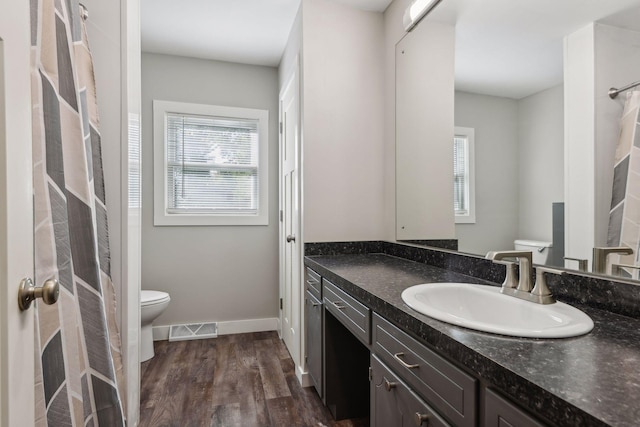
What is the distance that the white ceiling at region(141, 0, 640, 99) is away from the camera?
44.3 inches

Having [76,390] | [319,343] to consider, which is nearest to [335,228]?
[319,343]

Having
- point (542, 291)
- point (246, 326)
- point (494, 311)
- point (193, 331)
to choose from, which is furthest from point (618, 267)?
point (193, 331)

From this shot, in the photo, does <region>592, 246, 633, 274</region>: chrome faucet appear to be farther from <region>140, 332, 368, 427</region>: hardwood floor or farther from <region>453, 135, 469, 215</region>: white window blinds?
<region>140, 332, 368, 427</region>: hardwood floor

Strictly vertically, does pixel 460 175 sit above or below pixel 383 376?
above

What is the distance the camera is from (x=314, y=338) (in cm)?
192

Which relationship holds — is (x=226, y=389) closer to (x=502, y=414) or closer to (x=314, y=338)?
(x=314, y=338)

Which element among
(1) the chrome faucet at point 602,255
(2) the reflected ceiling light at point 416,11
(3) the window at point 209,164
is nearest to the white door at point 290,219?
(3) the window at point 209,164

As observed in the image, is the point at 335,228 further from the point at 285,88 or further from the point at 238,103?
the point at 238,103

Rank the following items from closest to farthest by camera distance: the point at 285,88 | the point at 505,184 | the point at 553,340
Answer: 1. the point at 553,340
2. the point at 505,184
3. the point at 285,88

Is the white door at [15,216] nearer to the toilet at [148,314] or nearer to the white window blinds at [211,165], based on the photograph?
the toilet at [148,314]

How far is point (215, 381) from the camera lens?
85.8 inches

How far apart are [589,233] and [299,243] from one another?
1533 millimetres

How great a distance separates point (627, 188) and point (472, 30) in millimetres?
971

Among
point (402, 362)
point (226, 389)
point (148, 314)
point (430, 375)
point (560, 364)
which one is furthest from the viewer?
point (148, 314)
